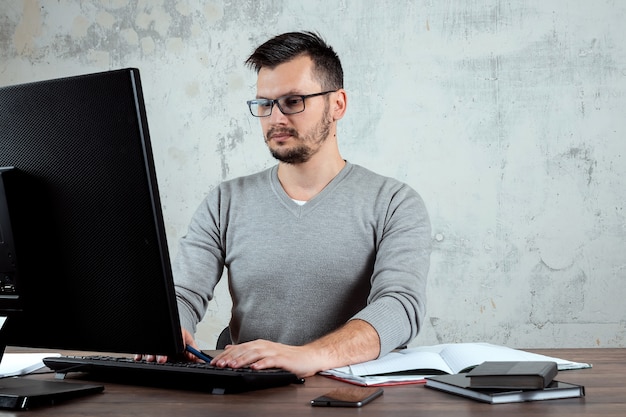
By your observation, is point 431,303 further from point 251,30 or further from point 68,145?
point 68,145

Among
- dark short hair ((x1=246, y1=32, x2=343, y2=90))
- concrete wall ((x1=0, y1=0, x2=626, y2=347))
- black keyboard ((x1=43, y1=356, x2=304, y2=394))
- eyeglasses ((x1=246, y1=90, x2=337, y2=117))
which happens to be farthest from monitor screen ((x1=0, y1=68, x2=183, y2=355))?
concrete wall ((x1=0, y1=0, x2=626, y2=347))

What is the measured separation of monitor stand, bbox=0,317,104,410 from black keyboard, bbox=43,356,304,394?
2.4 inches

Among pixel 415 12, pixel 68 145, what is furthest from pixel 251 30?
pixel 68 145

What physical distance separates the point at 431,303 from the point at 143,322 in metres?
2.64

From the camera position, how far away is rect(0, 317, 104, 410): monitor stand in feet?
3.45

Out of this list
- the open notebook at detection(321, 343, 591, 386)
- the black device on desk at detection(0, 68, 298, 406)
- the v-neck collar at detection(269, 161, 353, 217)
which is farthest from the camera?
the v-neck collar at detection(269, 161, 353, 217)

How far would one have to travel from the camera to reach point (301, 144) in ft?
6.59

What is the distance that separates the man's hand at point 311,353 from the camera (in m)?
1.22

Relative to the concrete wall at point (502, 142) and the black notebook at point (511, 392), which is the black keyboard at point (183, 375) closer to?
the black notebook at point (511, 392)

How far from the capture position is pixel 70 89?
1.01 metres

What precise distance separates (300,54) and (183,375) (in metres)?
1.12

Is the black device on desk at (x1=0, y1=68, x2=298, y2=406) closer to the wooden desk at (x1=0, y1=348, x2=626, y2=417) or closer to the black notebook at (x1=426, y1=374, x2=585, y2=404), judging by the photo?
the wooden desk at (x1=0, y1=348, x2=626, y2=417)

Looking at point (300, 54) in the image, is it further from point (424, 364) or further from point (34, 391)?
point (34, 391)

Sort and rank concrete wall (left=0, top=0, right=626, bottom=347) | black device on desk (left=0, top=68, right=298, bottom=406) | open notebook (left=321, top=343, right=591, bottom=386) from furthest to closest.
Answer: concrete wall (left=0, top=0, right=626, bottom=347)
open notebook (left=321, top=343, right=591, bottom=386)
black device on desk (left=0, top=68, right=298, bottom=406)
